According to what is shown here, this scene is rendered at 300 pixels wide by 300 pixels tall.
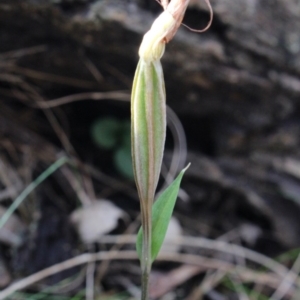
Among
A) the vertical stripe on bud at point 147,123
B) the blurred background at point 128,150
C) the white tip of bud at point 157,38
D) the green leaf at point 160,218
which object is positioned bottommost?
the blurred background at point 128,150

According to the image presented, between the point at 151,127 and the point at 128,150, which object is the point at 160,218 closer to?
the point at 151,127

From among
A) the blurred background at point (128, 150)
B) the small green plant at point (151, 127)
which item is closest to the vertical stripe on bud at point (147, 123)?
the small green plant at point (151, 127)

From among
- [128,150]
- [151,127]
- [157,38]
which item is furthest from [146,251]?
[128,150]

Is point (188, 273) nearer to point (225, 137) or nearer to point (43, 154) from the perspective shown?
point (225, 137)

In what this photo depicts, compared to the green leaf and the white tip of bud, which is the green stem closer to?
Answer: the green leaf

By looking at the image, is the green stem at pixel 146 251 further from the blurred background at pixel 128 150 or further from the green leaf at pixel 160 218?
the blurred background at pixel 128 150

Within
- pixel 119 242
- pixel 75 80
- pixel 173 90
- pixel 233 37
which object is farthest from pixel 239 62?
pixel 119 242

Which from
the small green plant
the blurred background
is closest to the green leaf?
the small green plant
